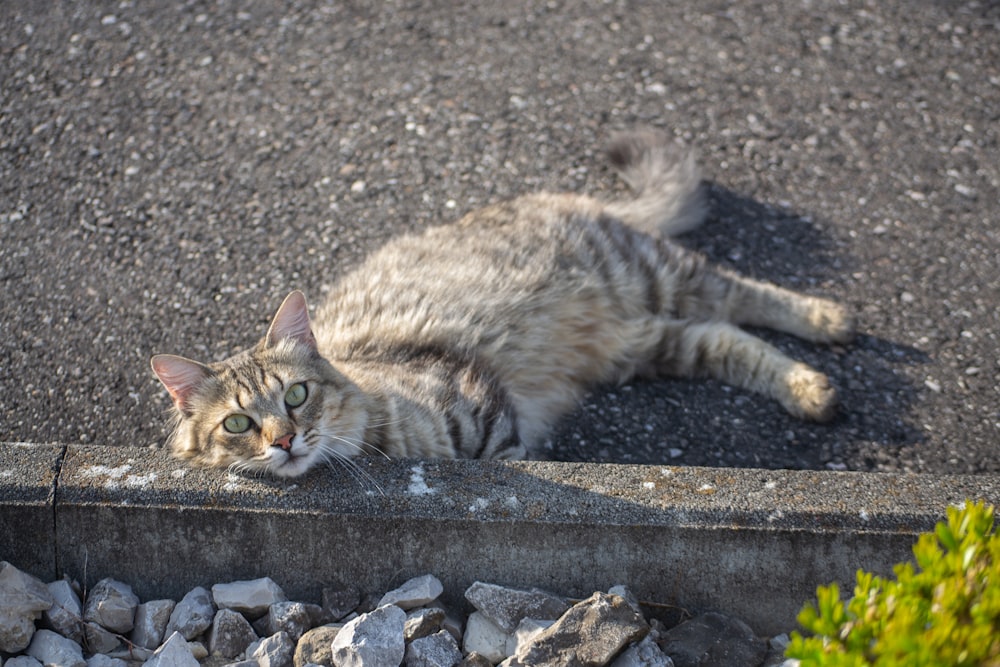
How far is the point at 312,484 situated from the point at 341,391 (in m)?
0.33

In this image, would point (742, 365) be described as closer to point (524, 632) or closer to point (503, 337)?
point (503, 337)

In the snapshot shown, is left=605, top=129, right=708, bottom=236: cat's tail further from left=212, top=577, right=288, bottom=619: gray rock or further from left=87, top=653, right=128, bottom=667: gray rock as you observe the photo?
left=87, top=653, right=128, bottom=667: gray rock

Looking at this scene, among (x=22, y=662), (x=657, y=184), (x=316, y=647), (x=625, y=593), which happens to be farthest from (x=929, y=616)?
(x=657, y=184)

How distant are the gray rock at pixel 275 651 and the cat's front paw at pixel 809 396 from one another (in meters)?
1.93

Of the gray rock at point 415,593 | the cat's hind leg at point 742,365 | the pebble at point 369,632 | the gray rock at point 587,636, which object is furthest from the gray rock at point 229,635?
the cat's hind leg at point 742,365

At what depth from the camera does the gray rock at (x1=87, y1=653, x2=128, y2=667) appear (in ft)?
7.95

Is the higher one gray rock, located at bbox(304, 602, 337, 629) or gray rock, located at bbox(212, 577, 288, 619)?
gray rock, located at bbox(212, 577, 288, 619)

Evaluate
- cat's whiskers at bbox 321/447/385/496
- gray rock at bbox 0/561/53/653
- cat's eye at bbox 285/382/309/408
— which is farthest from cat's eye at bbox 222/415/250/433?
gray rock at bbox 0/561/53/653

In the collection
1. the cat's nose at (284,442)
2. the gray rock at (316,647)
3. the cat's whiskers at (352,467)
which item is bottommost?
the gray rock at (316,647)

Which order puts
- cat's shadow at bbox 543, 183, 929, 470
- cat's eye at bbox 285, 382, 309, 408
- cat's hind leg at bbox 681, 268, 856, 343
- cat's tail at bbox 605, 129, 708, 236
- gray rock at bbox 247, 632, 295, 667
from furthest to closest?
cat's tail at bbox 605, 129, 708, 236, cat's hind leg at bbox 681, 268, 856, 343, cat's shadow at bbox 543, 183, 929, 470, cat's eye at bbox 285, 382, 309, 408, gray rock at bbox 247, 632, 295, 667

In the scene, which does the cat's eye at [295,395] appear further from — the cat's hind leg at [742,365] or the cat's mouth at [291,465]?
the cat's hind leg at [742,365]

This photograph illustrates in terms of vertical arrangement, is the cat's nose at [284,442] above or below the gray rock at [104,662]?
above

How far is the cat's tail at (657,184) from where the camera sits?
4.09m

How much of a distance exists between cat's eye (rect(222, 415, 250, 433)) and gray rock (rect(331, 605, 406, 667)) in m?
0.66
